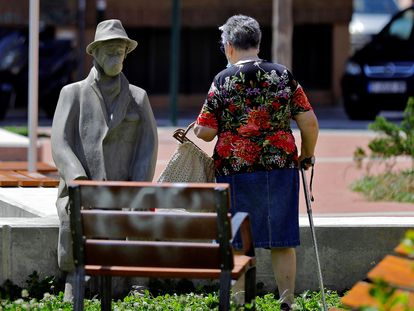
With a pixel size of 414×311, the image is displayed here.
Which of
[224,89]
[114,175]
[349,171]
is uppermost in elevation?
[224,89]

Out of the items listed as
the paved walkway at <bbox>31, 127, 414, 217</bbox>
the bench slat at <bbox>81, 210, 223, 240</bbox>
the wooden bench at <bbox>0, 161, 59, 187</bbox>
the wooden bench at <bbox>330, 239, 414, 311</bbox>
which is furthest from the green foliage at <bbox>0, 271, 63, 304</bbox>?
the paved walkway at <bbox>31, 127, 414, 217</bbox>

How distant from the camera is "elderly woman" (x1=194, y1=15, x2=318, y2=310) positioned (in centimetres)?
691

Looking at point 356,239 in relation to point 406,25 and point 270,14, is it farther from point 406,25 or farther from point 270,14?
point 270,14

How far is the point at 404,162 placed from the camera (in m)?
14.1

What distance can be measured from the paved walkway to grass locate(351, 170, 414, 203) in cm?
10

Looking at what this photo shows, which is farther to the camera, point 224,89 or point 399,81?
point 399,81

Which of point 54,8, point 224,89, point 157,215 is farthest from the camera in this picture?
point 54,8

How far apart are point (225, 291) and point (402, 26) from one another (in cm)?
1881

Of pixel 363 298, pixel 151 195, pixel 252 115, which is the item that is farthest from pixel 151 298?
pixel 363 298

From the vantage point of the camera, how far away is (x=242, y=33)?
22.7ft

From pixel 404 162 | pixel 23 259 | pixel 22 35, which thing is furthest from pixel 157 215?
pixel 22 35

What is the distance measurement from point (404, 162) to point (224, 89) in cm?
750

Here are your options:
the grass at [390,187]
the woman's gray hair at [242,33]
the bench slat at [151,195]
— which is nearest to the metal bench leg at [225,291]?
the bench slat at [151,195]

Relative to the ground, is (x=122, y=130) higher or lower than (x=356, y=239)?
higher
